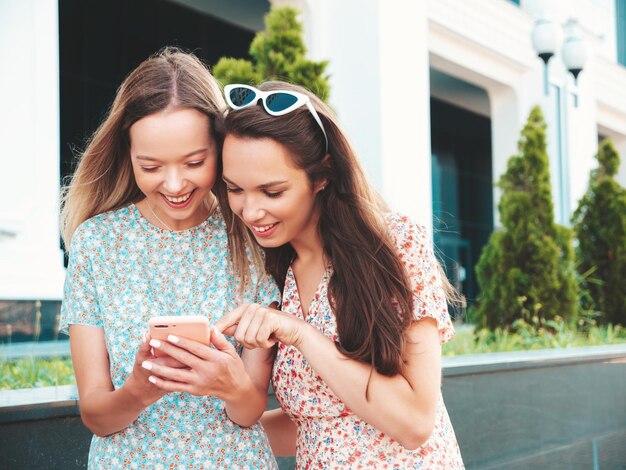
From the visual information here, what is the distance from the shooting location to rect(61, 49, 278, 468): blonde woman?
2.02m

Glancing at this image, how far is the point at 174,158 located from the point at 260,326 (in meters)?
0.49

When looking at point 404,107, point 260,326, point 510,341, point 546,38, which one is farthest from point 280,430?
point 546,38

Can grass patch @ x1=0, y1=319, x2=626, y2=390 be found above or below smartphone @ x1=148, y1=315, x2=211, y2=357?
below

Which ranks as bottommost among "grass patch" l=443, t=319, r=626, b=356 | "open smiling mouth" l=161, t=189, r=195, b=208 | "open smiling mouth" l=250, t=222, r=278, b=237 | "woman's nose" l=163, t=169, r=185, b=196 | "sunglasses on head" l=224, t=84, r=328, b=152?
"grass patch" l=443, t=319, r=626, b=356

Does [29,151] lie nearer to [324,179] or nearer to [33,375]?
[33,375]

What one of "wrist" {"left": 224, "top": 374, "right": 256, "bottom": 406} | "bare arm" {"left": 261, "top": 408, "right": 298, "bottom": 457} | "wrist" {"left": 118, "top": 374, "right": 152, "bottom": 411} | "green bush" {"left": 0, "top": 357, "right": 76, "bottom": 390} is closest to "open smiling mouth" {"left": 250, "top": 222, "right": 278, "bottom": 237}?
"wrist" {"left": 224, "top": 374, "right": 256, "bottom": 406}

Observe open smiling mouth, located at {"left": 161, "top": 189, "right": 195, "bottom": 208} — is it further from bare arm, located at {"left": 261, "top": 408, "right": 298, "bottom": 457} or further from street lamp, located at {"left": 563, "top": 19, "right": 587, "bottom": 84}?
street lamp, located at {"left": 563, "top": 19, "right": 587, "bottom": 84}

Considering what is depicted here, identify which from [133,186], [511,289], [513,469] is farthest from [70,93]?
[133,186]

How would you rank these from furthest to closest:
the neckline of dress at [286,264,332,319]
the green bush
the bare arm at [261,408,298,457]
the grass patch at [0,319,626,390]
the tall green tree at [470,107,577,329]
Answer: the tall green tree at [470,107,577,329], the grass patch at [0,319,626,390], the green bush, the bare arm at [261,408,298,457], the neckline of dress at [286,264,332,319]

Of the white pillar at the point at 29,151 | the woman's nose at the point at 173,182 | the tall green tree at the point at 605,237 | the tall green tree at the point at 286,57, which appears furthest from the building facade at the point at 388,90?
the woman's nose at the point at 173,182

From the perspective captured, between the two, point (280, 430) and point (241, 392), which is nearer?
point (241, 392)

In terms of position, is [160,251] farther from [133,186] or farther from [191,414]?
[191,414]

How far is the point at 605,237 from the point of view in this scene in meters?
11.7

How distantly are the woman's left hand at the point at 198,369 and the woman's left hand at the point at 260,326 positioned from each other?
0.14 ft
